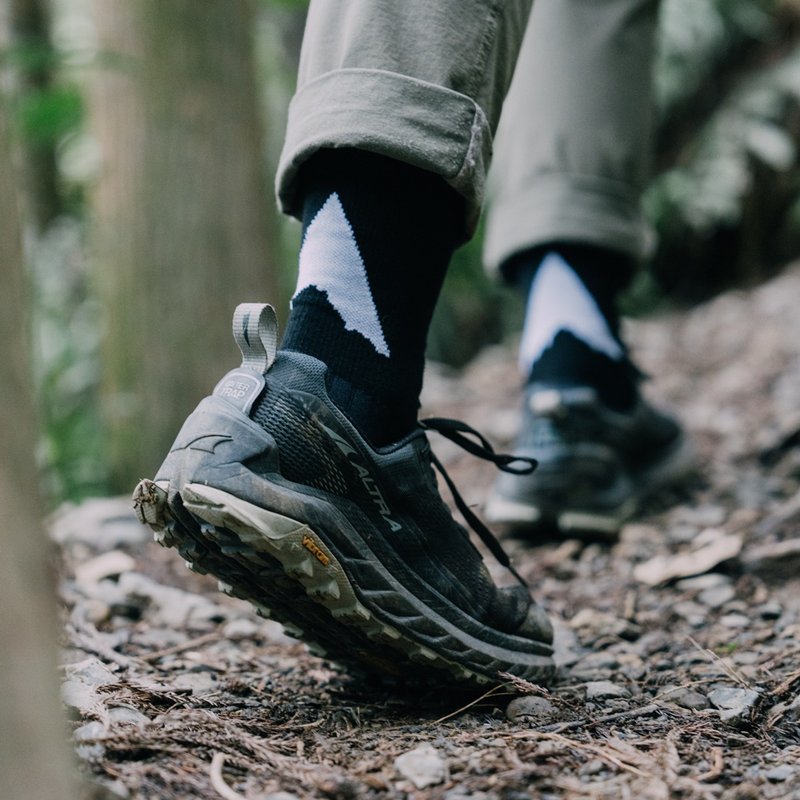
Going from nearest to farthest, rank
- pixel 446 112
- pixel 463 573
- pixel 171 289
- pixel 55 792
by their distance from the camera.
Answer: pixel 55 792, pixel 446 112, pixel 463 573, pixel 171 289

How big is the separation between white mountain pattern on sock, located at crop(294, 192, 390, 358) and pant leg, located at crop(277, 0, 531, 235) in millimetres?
74

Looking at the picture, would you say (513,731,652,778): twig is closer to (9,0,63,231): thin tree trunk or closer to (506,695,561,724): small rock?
Answer: (506,695,561,724): small rock

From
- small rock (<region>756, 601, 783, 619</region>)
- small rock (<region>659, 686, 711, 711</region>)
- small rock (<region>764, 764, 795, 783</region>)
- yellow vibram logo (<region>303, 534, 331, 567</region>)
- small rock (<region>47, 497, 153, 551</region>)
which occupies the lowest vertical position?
small rock (<region>764, 764, 795, 783</region>)

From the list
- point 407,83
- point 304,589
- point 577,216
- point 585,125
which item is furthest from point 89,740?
point 585,125

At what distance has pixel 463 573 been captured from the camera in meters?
1.12

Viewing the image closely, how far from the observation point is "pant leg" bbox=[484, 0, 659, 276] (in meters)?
1.92

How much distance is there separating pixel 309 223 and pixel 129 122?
1.75 metres

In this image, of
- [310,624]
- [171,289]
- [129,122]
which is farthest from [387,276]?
[129,122]

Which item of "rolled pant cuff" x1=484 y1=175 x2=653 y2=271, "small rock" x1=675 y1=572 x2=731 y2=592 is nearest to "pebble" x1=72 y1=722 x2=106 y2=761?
"small rock" x1=675 y1=572 x2=731 y2=592

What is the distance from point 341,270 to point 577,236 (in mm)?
963

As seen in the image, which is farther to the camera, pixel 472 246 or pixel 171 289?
pixel 472 246

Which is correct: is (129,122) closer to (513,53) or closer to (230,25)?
(230,25)

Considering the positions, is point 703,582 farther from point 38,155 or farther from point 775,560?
point 38,155

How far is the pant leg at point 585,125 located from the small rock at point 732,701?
3.49 ft
